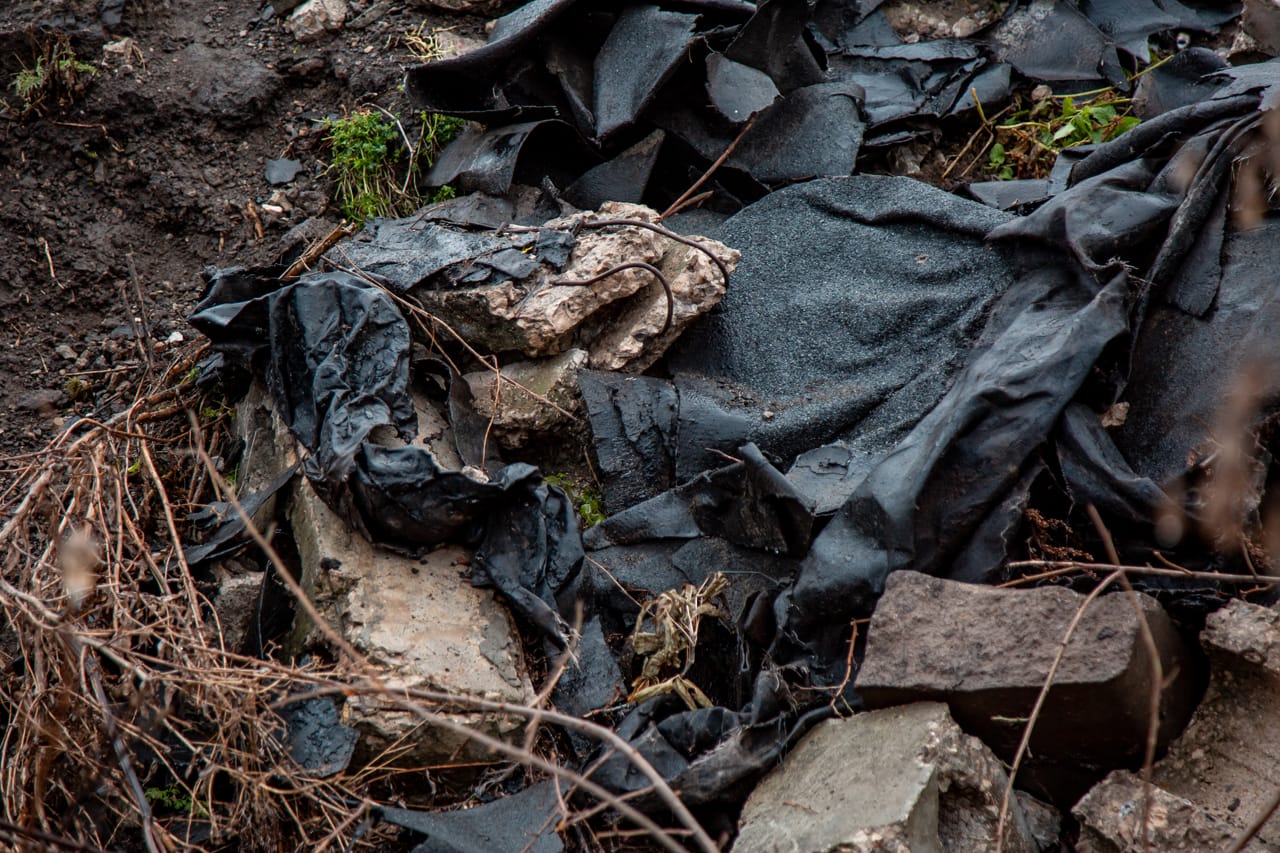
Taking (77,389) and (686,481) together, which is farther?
(77,389)

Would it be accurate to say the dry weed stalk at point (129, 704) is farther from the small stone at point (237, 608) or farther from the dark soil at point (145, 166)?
the dark soil at point (145, 166)

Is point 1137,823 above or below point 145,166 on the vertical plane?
below

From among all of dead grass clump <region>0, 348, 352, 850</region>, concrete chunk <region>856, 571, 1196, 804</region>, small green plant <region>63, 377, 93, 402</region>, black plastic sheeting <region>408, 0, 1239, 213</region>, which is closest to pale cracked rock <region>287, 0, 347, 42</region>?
black plastic sheeting <region>408, 0, 1239, 213</region>

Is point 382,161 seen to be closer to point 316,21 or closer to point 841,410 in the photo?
point 316,21

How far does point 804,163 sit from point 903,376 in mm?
1250

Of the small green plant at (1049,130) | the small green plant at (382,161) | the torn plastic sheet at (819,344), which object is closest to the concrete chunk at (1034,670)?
the torn plastic sheet at (819,344)

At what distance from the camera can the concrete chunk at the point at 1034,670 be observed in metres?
2.12

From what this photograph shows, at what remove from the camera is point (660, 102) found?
395cm

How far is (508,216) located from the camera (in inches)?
149

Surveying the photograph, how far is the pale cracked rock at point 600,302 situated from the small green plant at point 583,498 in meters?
0.40

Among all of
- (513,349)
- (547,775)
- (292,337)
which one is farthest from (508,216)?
(547,775)

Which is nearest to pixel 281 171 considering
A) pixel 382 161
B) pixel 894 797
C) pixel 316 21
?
pixel 382 161

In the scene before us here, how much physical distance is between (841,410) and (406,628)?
4.84ft

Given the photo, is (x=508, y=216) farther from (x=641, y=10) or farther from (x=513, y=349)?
(x=641, y=10)
